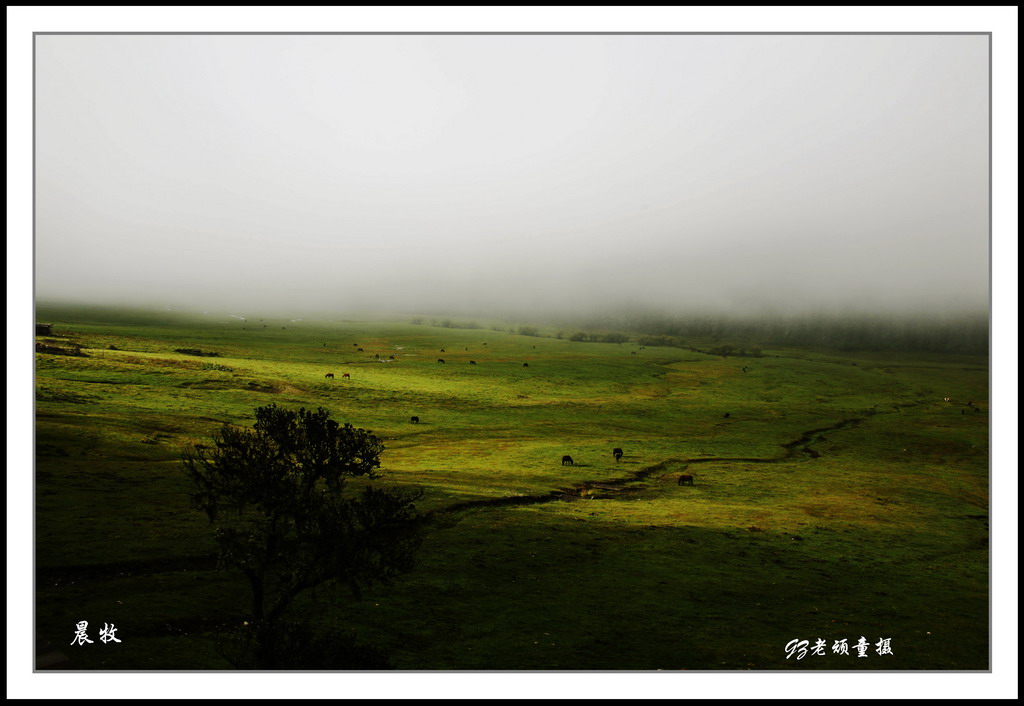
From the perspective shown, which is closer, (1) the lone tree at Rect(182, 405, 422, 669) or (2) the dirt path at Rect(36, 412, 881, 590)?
(1) the lone tree at Rect(182, 405, 422, 669)

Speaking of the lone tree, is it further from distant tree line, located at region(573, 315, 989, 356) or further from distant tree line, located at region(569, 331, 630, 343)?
distant tree line, located at region(569, 331, 630, 343)

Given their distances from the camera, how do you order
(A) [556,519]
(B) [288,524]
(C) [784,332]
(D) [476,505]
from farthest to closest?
(C) [784,332] → (D) [476,505] → (A) [556,519] → (B) [288,524]

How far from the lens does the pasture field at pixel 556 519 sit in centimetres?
1478

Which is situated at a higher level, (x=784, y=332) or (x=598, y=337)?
(x=784, y=332)

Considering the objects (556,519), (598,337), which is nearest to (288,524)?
(556,519)

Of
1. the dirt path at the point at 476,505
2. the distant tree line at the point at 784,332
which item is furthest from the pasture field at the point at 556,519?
the distant tree line at the point at 784,332

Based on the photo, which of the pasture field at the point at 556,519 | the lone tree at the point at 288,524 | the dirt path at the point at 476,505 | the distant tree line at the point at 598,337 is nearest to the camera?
the lone tree at the point at 288,524

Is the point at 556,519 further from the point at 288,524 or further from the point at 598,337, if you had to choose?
the point at 598,337

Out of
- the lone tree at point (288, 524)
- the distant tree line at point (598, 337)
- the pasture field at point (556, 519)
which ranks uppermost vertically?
the distant tree line at point (598, 337)

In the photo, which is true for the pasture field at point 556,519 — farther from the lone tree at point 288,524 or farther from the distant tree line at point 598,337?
the distant tree line at point 598,337

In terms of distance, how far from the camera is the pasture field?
582 inches

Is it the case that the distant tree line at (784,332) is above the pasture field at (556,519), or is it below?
above

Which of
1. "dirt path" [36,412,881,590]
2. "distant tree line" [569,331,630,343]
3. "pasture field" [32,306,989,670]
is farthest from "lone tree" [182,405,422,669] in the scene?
"distant tree line" [569,331,630,343]

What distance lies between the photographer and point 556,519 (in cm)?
2617
